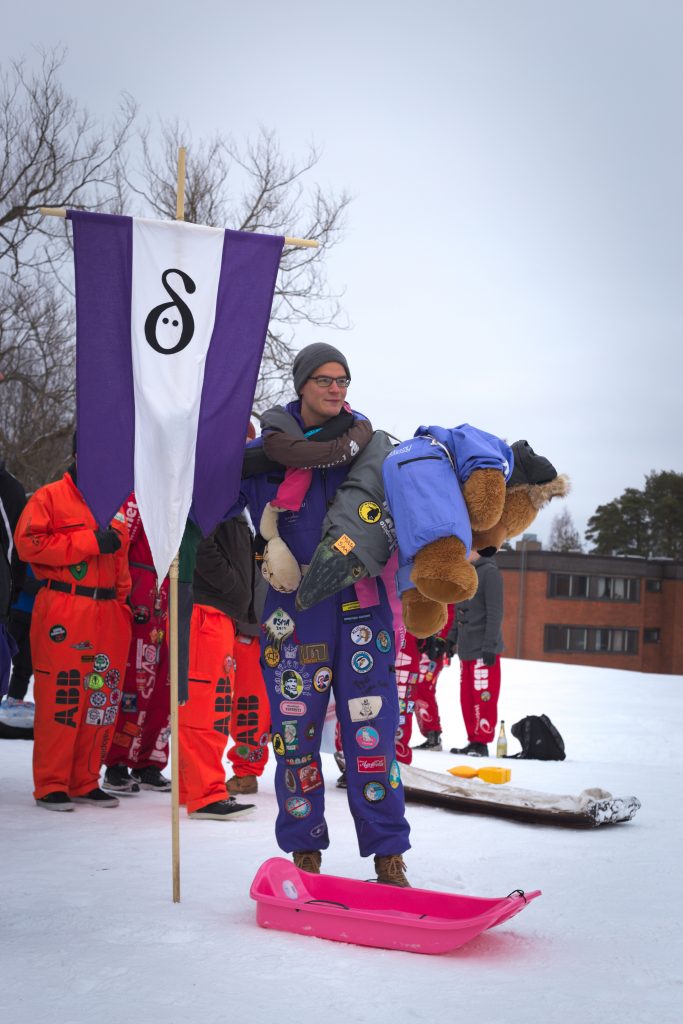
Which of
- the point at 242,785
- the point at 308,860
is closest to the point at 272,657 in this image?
the point at 308,860

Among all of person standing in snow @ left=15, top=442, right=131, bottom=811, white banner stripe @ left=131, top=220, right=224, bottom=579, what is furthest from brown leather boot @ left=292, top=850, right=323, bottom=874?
person standing in snow @ left=15, top=442, right=131, bottom=811

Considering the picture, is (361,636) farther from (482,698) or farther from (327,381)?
(482,698)

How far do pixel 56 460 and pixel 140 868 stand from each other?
18.1m

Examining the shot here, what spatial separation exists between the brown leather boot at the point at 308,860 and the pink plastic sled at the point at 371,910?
258 mm

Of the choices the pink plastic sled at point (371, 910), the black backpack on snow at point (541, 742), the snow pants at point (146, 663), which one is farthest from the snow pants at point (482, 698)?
the pink plastic sled at point (371, 910)

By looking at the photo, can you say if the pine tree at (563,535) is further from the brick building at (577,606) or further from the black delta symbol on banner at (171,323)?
the black delta symbol on banner at (171,323)

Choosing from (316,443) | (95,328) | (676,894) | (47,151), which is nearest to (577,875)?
(676,894)

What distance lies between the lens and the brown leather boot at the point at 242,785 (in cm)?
561

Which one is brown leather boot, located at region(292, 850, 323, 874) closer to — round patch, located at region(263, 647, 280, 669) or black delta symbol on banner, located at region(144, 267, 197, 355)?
round patch, located at region(263, 647, 280, 669)

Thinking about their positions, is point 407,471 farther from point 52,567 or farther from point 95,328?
point 52,567

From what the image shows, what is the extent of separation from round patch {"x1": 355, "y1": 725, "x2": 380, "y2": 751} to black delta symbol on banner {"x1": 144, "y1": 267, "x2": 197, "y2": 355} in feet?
4.80

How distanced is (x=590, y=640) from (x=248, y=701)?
35623 millimetres

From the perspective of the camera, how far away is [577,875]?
3920 mm

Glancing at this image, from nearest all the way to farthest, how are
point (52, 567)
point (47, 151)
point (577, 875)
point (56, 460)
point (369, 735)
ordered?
1. point (369, 735)
2. point (577, 875)
3. point (52, 567)
4. point (47, 151)
5. point (56, 460)
